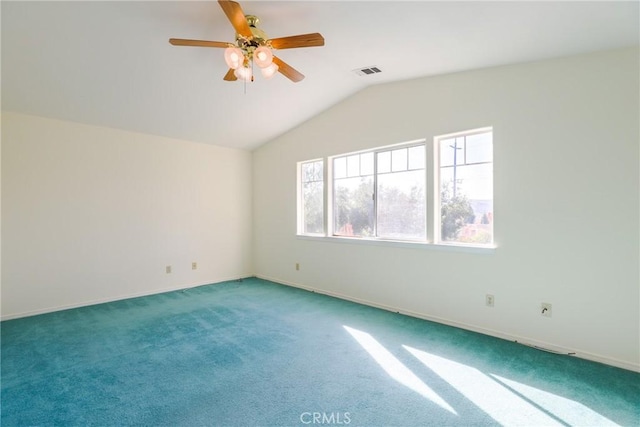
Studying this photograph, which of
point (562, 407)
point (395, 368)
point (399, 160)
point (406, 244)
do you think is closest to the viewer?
point (562, 407)

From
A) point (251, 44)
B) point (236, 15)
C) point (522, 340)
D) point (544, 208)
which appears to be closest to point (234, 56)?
point (251, 44)

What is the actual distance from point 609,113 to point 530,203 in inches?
35.7

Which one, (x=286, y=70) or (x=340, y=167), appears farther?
(x=340, y=167)

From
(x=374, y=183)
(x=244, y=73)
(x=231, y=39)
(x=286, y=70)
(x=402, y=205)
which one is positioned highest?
(x=231, y=39)

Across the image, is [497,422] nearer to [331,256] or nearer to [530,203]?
[530,203]

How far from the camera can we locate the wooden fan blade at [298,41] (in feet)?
7.26

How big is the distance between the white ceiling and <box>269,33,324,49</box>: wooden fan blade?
1.08ft

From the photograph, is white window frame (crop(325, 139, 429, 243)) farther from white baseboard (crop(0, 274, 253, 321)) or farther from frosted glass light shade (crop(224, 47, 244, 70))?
white baseboard (crop(0, 274, 253, 321))

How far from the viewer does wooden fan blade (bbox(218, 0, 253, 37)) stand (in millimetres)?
1911

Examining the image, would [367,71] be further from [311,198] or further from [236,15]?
[311,198]

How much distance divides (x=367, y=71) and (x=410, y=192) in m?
1.54

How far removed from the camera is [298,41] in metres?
2.28

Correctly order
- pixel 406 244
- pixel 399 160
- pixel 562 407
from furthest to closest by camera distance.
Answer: pixel 399 160 < pixel 406 244 < pixel 562 407

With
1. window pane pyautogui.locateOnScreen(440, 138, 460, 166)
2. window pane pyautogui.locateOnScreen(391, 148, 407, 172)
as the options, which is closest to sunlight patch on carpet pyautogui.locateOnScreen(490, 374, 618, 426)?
window pane pyautogui.locateOnScreen(440, 138, 460, 166)
